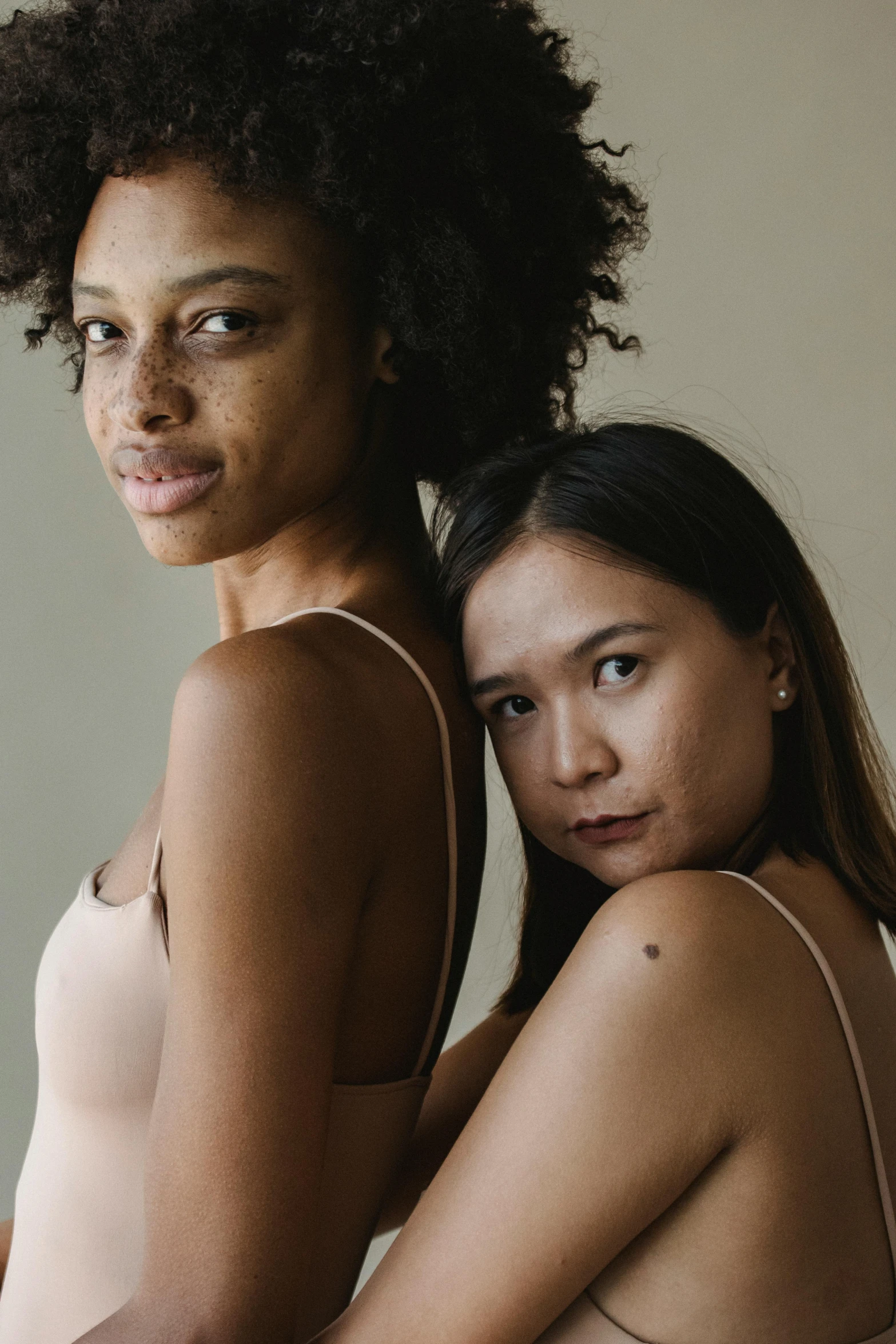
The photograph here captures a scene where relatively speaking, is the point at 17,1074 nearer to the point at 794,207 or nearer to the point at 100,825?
the point at 100,825

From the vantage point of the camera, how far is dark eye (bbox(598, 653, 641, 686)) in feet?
3.43

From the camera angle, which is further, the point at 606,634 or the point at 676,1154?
the point at 606,634

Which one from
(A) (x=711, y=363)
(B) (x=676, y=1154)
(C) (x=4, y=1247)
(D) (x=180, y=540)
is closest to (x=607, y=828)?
(B) (x=676, y=1154)

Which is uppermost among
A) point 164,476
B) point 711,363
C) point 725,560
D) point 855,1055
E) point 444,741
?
point 711,363

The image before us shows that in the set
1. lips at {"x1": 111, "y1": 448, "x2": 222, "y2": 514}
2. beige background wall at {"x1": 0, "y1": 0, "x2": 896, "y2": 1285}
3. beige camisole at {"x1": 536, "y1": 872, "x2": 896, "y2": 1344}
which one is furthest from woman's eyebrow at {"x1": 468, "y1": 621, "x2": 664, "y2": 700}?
beige background wall at {"x1": 0, "y1": 0, "x2": 896, "y2": 1285}

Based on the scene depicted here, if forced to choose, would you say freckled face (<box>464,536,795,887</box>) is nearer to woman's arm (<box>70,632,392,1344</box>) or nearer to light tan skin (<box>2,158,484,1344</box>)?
light tan skin (<box>2,158,484,1344</box>)

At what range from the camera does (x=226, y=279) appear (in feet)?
3.36

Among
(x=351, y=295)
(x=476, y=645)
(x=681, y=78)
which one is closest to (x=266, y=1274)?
(x=476, y=645)

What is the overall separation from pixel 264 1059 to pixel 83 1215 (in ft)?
1.08

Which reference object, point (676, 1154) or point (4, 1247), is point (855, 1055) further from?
point (4, 1247)

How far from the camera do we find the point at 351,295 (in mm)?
1111

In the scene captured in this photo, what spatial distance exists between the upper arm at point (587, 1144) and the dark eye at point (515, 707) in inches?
10.9

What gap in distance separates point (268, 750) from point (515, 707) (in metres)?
0.29

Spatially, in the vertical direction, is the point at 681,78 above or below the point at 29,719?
above
